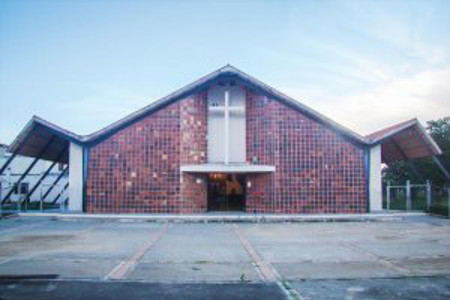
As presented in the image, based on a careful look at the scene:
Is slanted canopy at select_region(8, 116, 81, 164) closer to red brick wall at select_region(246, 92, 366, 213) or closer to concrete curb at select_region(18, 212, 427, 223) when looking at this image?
concrete curb at select_region(18, 212, 427, 223)

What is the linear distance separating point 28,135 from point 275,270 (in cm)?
1597

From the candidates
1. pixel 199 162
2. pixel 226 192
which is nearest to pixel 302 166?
pixel 199 162

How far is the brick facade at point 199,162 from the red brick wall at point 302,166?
0.05 metres

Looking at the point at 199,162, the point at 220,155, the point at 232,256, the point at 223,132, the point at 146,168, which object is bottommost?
the point at 232,256

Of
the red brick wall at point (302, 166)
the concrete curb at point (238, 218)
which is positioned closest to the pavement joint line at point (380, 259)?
the concrete curb at point (238, 218)

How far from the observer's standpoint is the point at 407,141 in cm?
2055

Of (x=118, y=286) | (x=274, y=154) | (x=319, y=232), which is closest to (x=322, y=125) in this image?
(x=274, y=154)

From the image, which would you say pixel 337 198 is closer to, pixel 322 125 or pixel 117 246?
pixel 322 125

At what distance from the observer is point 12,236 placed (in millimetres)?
11664

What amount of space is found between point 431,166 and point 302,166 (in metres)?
17.3

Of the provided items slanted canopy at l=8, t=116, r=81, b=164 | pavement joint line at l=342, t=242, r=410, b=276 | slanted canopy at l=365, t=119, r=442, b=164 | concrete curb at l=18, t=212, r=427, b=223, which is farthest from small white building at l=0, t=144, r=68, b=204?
pavement joint line at l=342, t=242, r=410, b=276

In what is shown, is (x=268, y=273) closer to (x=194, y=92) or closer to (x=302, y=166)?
(x=302, y=166)

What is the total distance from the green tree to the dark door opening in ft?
52.9

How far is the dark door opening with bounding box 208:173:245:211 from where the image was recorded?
22.2 meters
